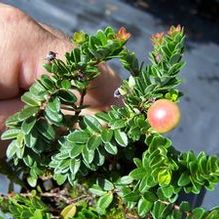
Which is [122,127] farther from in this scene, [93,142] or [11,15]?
[11,15]

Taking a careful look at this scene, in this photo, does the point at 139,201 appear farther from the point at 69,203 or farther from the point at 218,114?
the point at 218,114

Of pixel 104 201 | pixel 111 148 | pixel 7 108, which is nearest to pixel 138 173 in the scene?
A: pixel 111 148

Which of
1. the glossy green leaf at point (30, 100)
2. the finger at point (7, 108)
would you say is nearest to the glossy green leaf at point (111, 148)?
the glossy green leaf at point (30, 100)

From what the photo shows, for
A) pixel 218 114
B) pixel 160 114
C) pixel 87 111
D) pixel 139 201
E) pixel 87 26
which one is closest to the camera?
pixel 160 114

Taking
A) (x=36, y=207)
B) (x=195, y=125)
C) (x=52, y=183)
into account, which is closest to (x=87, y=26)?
(x=195, y=125)

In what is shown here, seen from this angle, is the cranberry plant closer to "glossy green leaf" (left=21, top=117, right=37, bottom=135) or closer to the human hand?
→ "glossy green leaf" (left=21, top=117, right=37, bottom=135)

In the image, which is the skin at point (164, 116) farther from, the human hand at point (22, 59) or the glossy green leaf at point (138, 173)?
the human hand at point (22, 59)
